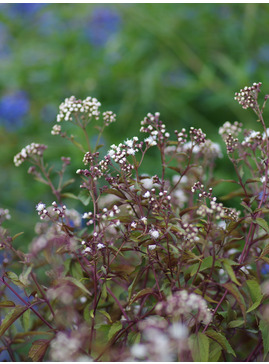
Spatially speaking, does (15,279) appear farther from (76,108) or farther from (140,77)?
(140,77)

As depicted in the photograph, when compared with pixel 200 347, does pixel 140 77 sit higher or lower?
higher

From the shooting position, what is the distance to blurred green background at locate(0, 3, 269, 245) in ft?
9.24

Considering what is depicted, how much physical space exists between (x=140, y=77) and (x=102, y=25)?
3.23 feet

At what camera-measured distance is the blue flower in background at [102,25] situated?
3559mm

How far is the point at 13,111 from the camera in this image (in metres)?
3.02

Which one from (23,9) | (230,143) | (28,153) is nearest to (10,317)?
(28,153)

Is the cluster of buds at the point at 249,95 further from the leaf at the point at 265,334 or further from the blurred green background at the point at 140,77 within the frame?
the blurred green background at the point at 140,77

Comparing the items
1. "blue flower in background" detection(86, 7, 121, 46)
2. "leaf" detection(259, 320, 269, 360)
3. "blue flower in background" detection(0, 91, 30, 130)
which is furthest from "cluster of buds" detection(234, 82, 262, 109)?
"blue flower in background" detection(86, 7, 121, 46)

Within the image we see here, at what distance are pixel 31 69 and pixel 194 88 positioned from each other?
41.0 inches

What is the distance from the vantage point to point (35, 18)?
155 inches

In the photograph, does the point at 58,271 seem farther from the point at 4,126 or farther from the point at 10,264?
the point at 4,126

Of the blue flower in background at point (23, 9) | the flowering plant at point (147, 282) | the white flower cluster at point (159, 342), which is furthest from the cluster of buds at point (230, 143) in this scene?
the blue flower in background at point (23, 9)

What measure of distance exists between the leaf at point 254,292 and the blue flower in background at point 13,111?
7.74ft

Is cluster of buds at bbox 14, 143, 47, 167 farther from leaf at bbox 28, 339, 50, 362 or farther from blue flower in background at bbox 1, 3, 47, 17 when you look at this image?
blue flower in background at bbox 1, 3, 47, 17
